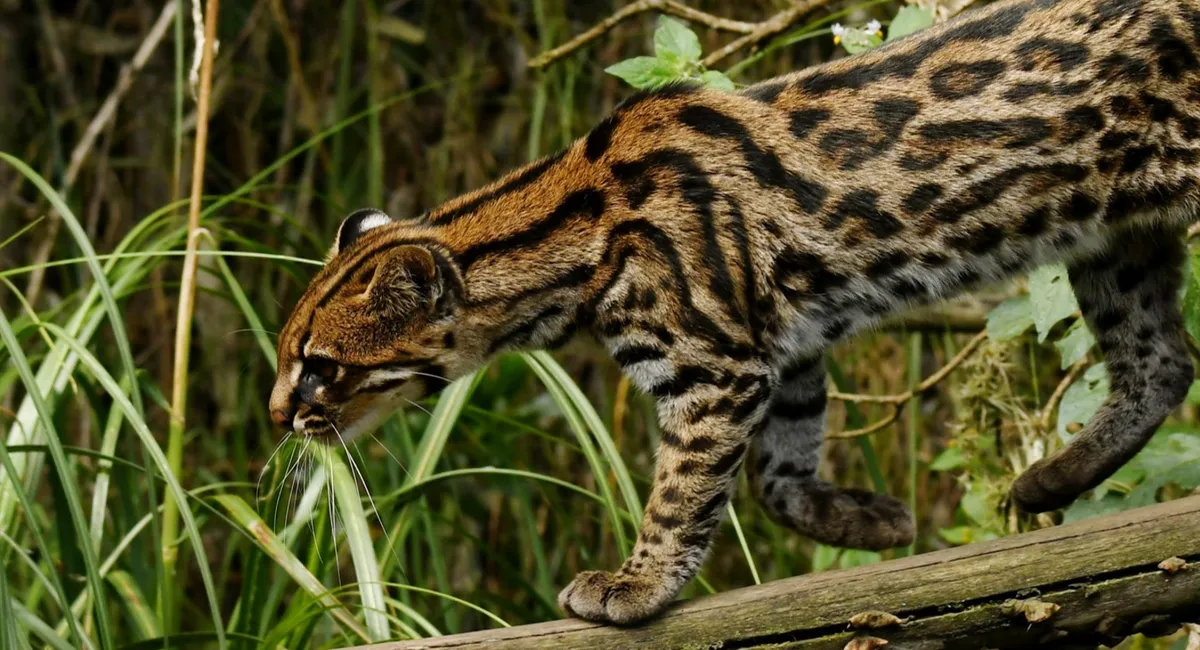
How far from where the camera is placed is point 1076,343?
3.93m

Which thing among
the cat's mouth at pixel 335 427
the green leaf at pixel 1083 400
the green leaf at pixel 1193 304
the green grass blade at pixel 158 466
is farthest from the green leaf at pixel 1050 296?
the green grass blade at pixel 158 466

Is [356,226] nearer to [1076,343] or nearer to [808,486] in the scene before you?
[808,486]

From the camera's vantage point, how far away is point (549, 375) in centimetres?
405

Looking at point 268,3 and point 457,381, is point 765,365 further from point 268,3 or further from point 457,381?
point 268,3

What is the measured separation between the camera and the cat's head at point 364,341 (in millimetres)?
3494

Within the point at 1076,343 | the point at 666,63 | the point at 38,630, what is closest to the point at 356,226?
the point at 666,63

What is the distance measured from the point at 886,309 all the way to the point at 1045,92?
625mm

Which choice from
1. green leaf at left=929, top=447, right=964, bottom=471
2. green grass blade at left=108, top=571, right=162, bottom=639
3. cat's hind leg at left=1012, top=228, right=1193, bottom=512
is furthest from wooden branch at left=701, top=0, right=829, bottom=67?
green grass blade at left=108, top=571, right=162, bottom=639

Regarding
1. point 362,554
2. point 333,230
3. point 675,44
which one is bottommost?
point 362,554

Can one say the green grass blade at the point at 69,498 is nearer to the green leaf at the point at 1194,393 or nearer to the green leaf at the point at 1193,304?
the green leaf at the point at 1193,304

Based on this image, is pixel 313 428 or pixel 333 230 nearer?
pixel 313 428

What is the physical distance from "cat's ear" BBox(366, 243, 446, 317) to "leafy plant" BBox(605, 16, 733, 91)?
84 centimetres

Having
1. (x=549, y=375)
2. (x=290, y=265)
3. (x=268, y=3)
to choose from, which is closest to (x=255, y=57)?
(x=268, y=3)

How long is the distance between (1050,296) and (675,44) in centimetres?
117
